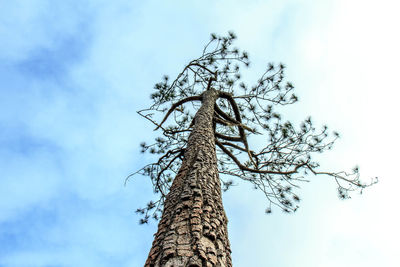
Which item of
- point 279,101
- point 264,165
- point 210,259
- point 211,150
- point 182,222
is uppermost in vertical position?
point 279,101

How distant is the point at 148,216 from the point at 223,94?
9.37 feet

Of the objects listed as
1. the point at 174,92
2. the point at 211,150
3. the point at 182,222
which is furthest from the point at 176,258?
the point at 174,92

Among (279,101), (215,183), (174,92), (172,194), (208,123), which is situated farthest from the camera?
(174,92)

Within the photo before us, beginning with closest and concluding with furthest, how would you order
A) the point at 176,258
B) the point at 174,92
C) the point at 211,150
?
the point at 176,258 < the point at 211,150 < the point at 174,92

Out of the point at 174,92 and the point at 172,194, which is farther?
the point at 174,92

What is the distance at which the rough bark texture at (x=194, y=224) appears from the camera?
107cm

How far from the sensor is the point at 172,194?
1.78 meters

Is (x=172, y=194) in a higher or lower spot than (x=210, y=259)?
higher

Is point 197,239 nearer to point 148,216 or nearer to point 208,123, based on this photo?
point 208,123

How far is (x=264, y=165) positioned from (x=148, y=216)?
91.9 inches

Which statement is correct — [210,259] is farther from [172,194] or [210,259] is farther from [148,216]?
[148,216]

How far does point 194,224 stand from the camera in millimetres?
1313

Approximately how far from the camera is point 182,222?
135cm

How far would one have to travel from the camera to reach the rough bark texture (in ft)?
3.51
